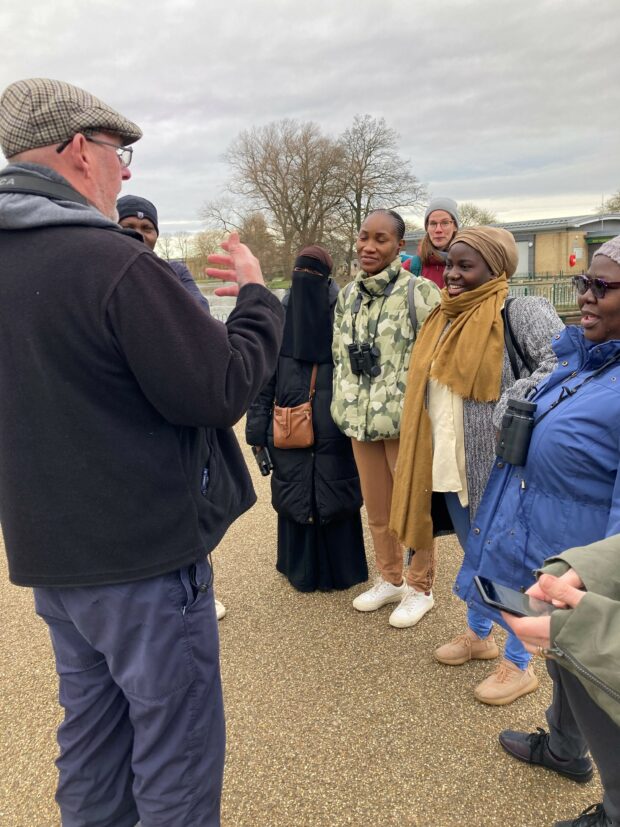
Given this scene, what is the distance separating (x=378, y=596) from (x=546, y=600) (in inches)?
83.2

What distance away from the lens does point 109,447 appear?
4.66ft

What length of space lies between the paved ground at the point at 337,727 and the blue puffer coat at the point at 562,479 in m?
0.68

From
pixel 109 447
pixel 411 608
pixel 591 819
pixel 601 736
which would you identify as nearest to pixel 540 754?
pixel 591 819

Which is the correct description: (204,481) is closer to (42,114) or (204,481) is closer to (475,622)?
(42,114)

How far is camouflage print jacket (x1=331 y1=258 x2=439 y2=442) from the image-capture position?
2994mm

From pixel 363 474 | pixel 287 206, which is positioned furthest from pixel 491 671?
pixel 287 206

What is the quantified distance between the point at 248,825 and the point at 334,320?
2.43 meters

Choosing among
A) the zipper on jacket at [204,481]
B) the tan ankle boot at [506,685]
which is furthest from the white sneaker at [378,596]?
the zipper on jacket at [204,481]

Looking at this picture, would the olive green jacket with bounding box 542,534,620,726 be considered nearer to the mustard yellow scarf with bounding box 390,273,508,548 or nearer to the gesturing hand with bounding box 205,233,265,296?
the gesturing hand with bounding box 205,233,265,296

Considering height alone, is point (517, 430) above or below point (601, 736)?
above

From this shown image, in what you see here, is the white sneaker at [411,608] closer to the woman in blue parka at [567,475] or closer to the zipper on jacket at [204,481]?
the woman in blue parka at [567,475]

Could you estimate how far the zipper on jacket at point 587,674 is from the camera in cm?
112

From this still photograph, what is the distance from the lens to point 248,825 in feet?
6.59

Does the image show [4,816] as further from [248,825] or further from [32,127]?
[32,127]
